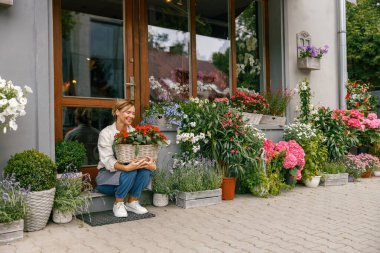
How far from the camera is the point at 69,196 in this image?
3.78 meters

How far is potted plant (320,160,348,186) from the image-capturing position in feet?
19.8

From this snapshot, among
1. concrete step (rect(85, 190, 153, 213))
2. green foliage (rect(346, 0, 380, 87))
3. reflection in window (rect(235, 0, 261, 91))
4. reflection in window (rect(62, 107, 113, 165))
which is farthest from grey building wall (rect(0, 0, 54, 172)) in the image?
green foliage (rect(346, 0, 380, 87))

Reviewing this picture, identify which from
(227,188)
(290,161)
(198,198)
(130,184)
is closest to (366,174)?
(290,161)

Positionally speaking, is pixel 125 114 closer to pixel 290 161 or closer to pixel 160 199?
pixel 160 199

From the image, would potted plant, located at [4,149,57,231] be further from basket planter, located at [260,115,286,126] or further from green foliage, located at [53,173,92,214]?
basket planter, located at [260,115,286,126]

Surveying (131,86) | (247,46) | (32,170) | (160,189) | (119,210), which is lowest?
(119,210)

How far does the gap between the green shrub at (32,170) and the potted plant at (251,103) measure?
10.9ft

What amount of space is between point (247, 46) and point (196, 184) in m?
3.29

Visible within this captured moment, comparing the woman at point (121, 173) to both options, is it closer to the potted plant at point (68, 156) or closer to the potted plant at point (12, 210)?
the potted plant at point (68, 156)

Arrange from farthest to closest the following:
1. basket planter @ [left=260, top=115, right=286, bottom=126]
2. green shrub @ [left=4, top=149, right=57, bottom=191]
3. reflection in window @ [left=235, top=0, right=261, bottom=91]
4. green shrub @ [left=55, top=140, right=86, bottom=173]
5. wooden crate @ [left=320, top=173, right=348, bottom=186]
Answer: reflection in window @ [left=235, top=0, right=261, bottom=91], basket planter @ [left=260, top=115, right=286, bottom=126], wooden crate @ [left=320, top=173, right=348, bottom=186], green shrub @ [left=55, top=140, right=86, bottom=173], green shrub @ [left=4, top=149, right=57, bottom=191]

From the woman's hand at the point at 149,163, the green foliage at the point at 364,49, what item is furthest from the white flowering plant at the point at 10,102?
the green foliage at the point at 364,49

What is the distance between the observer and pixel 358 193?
5.37 metres

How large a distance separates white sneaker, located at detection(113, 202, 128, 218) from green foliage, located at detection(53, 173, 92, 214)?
29 cm

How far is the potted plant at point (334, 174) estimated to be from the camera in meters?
6.02
